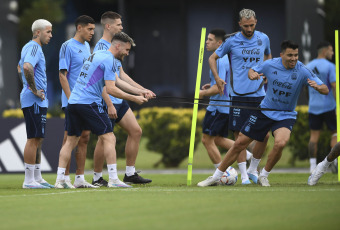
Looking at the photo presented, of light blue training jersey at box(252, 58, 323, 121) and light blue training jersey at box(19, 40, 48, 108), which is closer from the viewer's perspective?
light blue training jersey at box(252, 58, 323, 121)

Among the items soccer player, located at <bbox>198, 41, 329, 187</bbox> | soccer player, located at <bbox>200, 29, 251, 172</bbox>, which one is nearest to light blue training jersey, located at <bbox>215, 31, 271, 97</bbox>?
soccer player, located at <bbox>200, 29, 251, 172</bbox>

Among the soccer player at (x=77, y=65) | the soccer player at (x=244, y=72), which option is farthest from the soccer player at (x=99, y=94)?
the soccer player at (x=244, y=72)

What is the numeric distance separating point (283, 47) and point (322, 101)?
15.2 ft

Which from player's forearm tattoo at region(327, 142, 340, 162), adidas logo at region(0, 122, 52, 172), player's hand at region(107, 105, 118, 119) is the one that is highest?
player's hand at region(107, 105, 118, 119)

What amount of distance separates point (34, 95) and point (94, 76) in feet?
3.97

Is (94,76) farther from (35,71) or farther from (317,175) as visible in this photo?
(317,175)

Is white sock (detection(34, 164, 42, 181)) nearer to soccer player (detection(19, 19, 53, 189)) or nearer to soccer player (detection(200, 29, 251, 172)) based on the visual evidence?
soccer player (detection(19, 19, 53, 189))

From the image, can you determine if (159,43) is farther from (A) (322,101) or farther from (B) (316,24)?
(A) (322,101)

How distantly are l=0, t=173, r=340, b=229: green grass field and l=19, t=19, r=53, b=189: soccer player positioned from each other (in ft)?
2.54

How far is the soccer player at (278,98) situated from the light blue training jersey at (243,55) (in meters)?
0.95

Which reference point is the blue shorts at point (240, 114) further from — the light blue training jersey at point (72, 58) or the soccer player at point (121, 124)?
the light blue training jersey at point (72, 58)

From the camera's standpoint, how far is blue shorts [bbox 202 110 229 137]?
12.8 meters

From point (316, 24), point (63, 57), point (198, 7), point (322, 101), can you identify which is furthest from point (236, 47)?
point (198, 7)

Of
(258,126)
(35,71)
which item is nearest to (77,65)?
(35,71)
